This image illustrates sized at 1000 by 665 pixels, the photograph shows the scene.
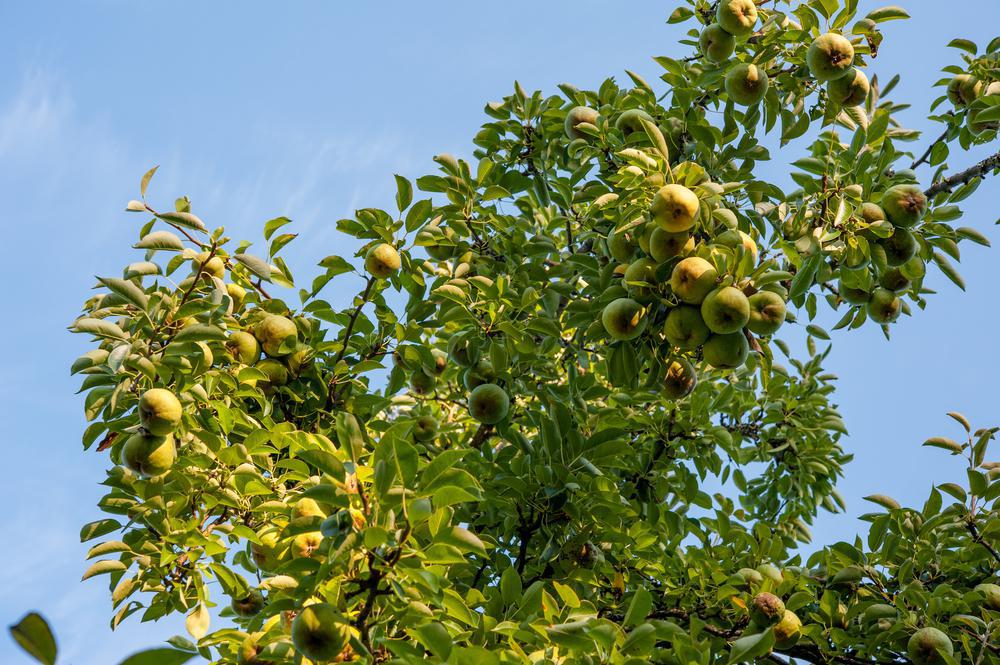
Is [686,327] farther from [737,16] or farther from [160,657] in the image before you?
[160,657]

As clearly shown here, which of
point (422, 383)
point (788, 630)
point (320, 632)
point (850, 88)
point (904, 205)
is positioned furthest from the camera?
point (422, 383)

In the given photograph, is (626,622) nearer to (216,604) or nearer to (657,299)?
(657,299)

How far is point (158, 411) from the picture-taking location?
316 cm

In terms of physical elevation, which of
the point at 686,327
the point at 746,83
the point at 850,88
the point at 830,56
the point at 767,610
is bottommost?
the point at 767,610

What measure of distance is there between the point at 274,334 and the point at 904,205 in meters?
3.01

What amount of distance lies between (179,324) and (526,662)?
80.5 inches

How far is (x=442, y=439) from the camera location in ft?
16.9

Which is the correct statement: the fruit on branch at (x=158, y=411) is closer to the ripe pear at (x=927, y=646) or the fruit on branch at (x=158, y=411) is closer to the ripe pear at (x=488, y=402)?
the ripe pear at (x=488, y=402)

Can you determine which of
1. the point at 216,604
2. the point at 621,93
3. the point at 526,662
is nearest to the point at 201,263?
the point at 216,604

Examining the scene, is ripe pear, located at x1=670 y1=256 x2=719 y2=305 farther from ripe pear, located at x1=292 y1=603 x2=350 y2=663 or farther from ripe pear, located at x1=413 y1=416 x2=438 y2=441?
ripe pear, located at x1=413 y1=416 x2=438 y2=441

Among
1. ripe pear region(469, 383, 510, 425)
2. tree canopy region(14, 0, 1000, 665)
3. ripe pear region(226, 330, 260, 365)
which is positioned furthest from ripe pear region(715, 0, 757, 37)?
ripe pear region(226, 330, 260, 365)

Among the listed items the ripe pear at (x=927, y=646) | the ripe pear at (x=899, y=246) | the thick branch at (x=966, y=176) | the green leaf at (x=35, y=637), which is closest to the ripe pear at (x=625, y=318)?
the ripe pear at (x=899, y=246)

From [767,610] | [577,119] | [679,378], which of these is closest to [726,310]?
[679,378]

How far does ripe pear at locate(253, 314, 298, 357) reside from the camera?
403cm
